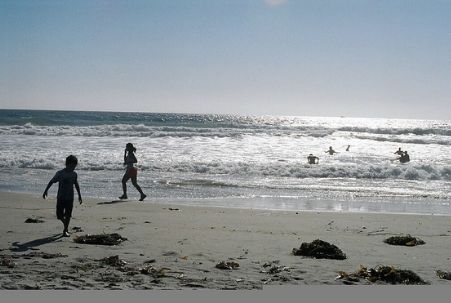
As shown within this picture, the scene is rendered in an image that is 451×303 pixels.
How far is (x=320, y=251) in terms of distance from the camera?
24.6ft

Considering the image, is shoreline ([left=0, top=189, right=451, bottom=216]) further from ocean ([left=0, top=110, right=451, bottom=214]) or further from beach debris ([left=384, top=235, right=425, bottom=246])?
beach debris ([left=384, top=235, right=425, bottom=246])

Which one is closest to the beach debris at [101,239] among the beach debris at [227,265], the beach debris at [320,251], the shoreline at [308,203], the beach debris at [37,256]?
the beach debris at [37,256]

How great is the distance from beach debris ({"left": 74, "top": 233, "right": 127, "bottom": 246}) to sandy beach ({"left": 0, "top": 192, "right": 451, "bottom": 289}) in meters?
Result: 0.16

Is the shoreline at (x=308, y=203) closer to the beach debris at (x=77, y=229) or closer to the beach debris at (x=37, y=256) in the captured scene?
the beach debris at (x=77, y=229)

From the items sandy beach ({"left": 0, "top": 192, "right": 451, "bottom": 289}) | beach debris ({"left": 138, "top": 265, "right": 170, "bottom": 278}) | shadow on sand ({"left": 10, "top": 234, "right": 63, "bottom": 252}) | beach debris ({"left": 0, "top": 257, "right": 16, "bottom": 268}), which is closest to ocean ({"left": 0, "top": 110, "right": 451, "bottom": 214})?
sandy beach ({"left": 0, "top": 192, "right": 451, "bottom": 289})

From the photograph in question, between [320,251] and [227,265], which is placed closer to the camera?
[227,265]

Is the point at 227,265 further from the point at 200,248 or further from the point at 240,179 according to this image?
the point at 240,179

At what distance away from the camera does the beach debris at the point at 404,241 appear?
8583 mm

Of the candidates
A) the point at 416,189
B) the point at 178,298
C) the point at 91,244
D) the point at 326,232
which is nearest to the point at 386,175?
the point at 416,189

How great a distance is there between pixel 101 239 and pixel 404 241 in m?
4.80

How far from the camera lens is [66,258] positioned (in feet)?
22.7

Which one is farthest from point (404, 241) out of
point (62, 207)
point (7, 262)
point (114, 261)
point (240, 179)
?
point (240, 179)

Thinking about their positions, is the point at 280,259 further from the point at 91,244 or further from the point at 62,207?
the point at 62,207

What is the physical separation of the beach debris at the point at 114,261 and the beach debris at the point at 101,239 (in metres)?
1.05
